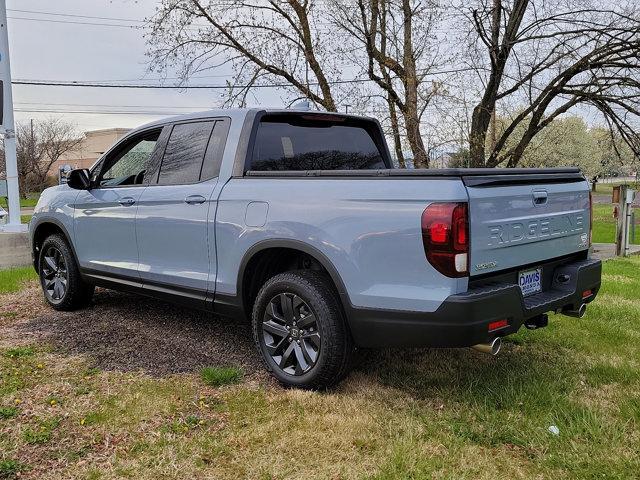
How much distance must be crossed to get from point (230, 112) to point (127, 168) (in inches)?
57.9

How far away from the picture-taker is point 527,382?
3904 millimetres

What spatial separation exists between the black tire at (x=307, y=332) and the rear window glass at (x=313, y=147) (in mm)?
993

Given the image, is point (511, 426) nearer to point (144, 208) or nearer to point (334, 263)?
point (334, 263)

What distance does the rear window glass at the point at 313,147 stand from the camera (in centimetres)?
443

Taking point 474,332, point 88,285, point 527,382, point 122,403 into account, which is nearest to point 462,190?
point 474,332

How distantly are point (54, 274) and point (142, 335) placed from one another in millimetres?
1646

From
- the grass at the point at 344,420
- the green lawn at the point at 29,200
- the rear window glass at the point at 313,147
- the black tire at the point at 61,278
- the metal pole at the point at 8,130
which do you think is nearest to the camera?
the grass at the point at 344,420

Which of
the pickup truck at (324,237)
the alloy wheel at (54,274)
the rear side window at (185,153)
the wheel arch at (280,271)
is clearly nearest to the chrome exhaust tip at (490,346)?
the pickup truck at (324,237)

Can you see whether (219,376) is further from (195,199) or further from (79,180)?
(79,180)

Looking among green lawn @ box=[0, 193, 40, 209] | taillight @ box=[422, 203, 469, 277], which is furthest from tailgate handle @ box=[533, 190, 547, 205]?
green lawn @ box=[0, 193, 40, 209]

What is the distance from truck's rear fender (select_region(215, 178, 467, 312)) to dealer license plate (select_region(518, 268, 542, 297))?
0.66m

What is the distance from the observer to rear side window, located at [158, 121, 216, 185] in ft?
15.0

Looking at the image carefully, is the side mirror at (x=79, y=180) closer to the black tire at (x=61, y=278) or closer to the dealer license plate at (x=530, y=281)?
the black tire at (x=61, y=278)

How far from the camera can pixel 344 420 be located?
11.1ft
